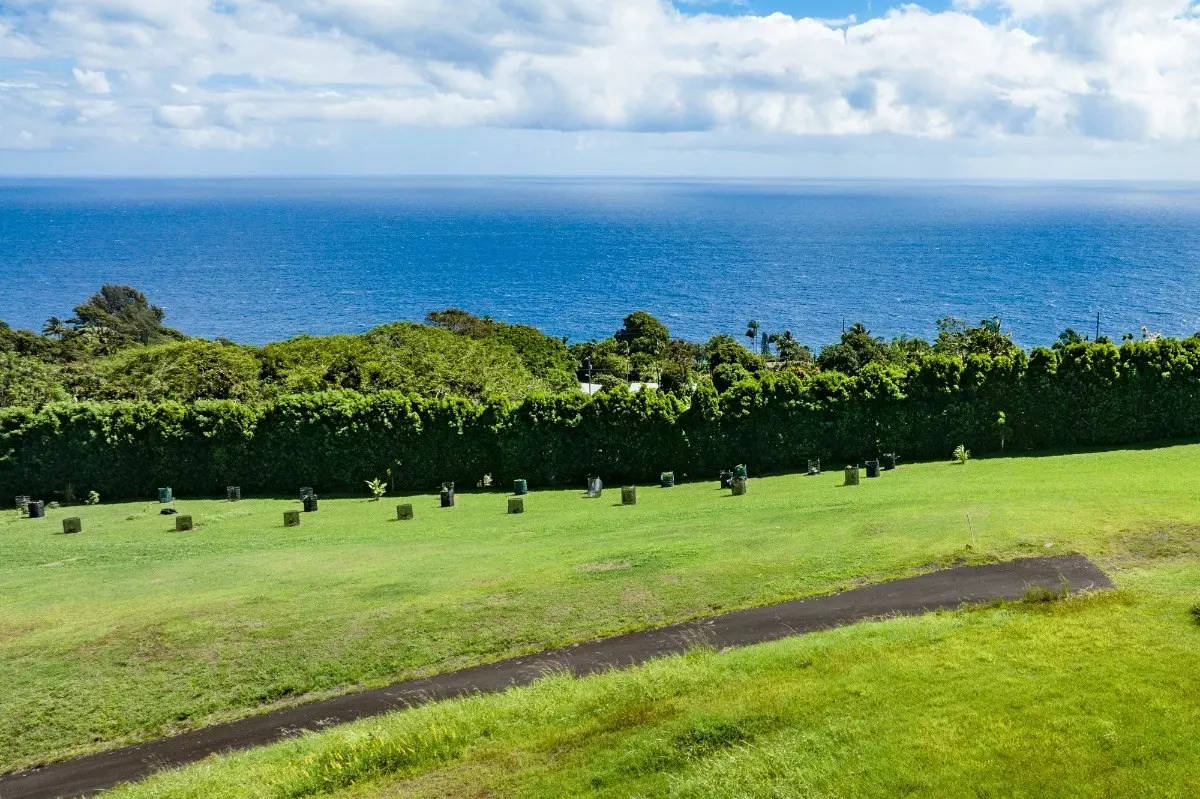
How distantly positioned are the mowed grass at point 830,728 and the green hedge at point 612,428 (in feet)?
78.5

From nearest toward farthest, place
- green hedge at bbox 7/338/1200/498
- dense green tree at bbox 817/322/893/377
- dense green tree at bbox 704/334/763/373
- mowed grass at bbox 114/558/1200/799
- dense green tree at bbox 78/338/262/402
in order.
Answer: mowed grass at bbox 114/558/1200/799 < green hedge at bbox 7/338/1200/498 < dense green tree at bbox 78/338/262/402 < dense green tree at bbox 817/322/893/377 < dense green tree at bbox 704/334/763/373

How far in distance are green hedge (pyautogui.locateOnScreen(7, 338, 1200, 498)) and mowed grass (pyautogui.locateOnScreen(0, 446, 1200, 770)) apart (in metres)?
6.02

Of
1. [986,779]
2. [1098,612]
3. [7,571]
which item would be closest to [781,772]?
[986,779]

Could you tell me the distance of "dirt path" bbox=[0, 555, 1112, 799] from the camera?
1617cm

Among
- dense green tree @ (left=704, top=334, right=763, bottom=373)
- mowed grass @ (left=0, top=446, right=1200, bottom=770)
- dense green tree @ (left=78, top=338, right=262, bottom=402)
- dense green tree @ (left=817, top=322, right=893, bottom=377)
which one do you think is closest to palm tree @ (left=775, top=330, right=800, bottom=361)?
dense green tree @ (left=704, top=334, right=763, bottom=373)

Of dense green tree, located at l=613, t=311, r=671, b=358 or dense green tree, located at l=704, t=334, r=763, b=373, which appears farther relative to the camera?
dense green tree, located at l=613, t=311, r=671, b=358

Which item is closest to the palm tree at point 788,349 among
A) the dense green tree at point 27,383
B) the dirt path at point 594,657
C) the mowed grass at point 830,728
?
the dense green tree at point 27,383

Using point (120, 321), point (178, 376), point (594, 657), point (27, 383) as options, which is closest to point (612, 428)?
point (594, 657)

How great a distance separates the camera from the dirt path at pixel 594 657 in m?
16.2

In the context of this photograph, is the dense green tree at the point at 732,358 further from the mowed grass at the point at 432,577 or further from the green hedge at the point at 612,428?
the mowed grass at the point at 432,577

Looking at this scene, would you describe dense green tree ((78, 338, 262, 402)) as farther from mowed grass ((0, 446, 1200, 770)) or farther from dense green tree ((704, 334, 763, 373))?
dense green tree ((704, 334, 763, 373))

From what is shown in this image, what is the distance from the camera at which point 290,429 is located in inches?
1714

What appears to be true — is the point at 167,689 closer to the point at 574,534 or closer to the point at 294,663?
the point at 294,663

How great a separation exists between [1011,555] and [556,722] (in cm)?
1362
